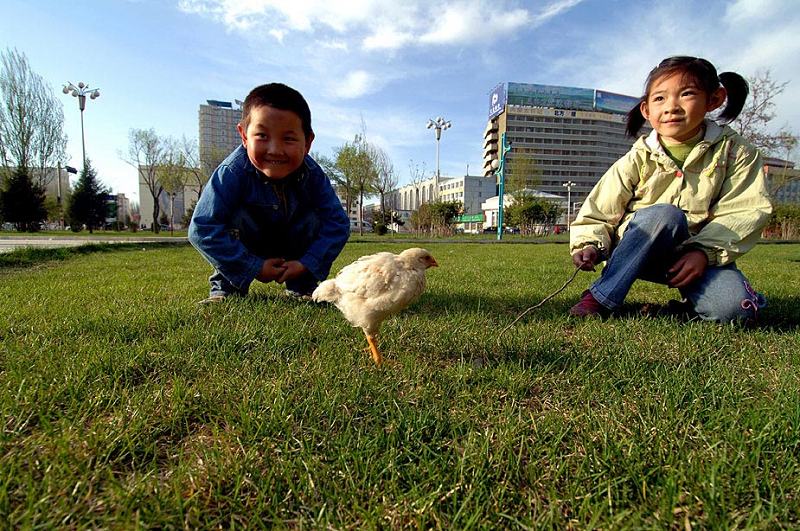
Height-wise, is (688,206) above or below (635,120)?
below

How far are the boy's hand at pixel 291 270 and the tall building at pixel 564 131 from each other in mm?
83202

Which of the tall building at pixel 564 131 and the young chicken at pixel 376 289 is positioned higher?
the tall building at pixel 564 131

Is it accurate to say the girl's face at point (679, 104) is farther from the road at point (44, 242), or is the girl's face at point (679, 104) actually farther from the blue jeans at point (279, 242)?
the road at point (44, 242)

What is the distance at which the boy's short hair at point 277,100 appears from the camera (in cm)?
263

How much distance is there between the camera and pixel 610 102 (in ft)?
279

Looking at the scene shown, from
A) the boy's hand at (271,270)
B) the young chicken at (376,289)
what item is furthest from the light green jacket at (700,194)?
the boy's hand at (271,270)

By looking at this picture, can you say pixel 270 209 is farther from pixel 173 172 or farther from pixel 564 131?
pixel 564 131

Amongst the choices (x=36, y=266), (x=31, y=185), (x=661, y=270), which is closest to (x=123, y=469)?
(x=661, y=270)

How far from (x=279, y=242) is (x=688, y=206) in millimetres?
3172

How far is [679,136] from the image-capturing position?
2680 mm

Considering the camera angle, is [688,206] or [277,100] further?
[688,206]

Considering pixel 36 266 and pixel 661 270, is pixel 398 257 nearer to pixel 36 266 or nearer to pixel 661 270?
pixel 661 270

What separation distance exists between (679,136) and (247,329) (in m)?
3.08

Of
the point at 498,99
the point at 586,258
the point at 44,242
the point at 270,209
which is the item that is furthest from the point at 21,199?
the point at 498,99
